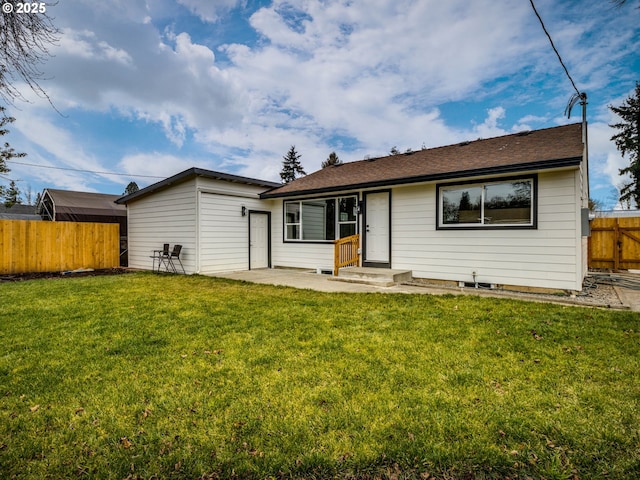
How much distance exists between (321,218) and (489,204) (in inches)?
193

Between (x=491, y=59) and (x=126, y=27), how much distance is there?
897 cm

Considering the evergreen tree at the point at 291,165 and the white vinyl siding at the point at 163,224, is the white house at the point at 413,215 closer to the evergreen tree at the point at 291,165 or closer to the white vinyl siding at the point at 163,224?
the white vinyl siding at the point at 163,224

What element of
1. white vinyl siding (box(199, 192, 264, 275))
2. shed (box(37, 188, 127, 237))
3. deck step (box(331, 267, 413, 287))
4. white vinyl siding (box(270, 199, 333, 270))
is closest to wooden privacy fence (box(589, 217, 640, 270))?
deck step (box(331, 267, 413, 287))

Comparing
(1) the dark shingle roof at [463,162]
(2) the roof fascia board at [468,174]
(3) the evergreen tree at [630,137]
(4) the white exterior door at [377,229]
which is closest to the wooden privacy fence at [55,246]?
(1) the dark shingle roof at [463,162]

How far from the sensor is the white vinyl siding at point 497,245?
6.54m

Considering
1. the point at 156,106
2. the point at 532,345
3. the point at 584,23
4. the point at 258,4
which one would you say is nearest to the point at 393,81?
the point at 258,4

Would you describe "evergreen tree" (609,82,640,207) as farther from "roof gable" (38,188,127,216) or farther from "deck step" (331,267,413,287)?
"roof gable" (38,188,127,216)

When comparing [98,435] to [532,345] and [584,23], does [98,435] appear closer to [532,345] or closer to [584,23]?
[532,345]

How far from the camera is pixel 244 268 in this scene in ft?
36.4

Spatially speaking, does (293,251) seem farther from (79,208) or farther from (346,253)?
(79,208)

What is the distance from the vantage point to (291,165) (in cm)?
3909

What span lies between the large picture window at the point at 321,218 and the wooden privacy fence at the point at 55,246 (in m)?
6.71

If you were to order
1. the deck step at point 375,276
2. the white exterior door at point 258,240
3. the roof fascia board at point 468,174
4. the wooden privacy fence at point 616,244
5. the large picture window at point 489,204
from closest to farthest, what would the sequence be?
the roof fascia board at point 468,174 → the large picture window at point 489,204 → the deck step at point 375,276 → the wooden privacy fence at point 616,244 → the white exterior door at point 258,240
